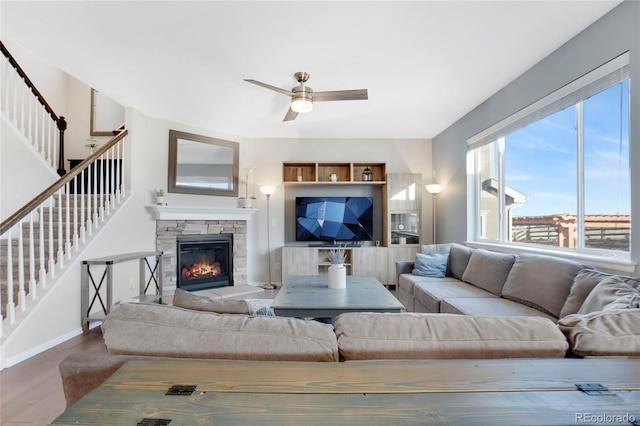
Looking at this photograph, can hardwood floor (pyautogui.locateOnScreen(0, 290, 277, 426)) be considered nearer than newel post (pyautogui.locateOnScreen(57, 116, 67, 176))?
Yes

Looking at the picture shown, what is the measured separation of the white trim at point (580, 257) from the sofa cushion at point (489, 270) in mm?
253

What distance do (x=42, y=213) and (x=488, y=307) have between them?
14.1ft

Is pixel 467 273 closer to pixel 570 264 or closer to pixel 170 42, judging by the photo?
pixel 570 264

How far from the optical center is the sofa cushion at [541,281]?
2143mm

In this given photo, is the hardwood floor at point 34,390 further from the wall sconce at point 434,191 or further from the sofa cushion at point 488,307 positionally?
the wall sconce at point 434,191

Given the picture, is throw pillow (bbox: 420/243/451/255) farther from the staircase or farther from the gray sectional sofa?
the staircase

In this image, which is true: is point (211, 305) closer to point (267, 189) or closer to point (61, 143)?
point (267, 189)

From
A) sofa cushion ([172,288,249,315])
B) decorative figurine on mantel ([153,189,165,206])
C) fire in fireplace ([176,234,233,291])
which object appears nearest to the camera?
sofa cushion ([172,288,249,315])

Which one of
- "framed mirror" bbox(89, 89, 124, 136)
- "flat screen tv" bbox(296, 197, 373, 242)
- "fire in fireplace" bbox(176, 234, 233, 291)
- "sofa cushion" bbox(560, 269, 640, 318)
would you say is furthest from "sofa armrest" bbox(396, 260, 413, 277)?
"framed mirror" bbox(89, 89, 124, 136)

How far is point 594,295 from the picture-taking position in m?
1.78

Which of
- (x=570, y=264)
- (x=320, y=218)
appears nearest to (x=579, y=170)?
(x=570, y=264)

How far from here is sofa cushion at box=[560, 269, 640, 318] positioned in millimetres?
1906

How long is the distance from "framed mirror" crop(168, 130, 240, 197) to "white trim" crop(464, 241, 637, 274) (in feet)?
13.1

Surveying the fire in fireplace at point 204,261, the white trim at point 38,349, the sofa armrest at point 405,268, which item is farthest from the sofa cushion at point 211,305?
the fire in fireplace at point 204,261
